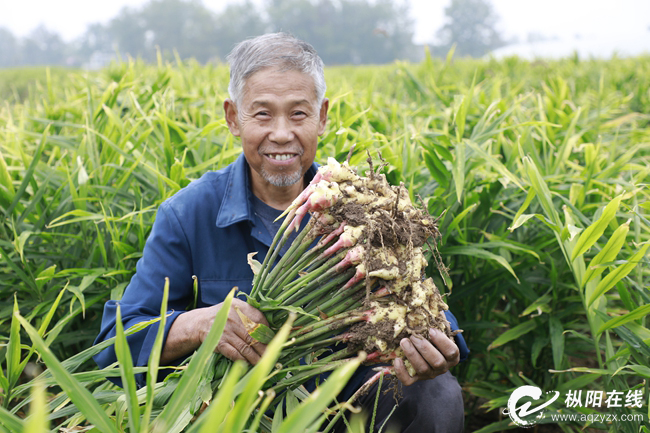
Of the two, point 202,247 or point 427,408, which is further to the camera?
point 202,247

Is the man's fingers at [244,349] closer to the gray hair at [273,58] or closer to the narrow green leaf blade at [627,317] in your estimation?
the gray hair at [273,58]

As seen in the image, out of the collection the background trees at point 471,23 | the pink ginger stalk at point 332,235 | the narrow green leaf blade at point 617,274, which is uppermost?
the background trees at point 471,23

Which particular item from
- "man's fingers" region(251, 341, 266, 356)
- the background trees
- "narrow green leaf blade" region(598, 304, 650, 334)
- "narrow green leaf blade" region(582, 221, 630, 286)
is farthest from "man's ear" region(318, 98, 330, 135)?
the background trees

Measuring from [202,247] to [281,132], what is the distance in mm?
502

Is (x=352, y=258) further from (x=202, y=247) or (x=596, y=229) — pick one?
(x=596, y=229)

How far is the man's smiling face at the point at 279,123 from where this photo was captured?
186 centimetres

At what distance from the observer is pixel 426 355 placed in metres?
1.41

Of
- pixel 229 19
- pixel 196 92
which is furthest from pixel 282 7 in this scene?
pixel 196 92

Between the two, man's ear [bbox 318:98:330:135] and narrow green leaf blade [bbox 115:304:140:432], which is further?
man's ear [bbox 318:98:330:135]

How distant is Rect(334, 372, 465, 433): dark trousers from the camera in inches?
65.1

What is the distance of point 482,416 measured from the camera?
2693 mm

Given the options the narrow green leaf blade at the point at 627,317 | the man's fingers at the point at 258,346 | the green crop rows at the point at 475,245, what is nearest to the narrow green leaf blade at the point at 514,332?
the green crop rows at the point at 475,245

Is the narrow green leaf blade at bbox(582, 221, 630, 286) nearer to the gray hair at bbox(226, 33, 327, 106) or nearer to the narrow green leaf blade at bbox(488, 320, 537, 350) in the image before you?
the narrow green leaf blade at bbox(488, 320, 537, 350)

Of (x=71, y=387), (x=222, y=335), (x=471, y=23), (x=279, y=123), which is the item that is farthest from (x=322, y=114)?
(x=471, y=23)
